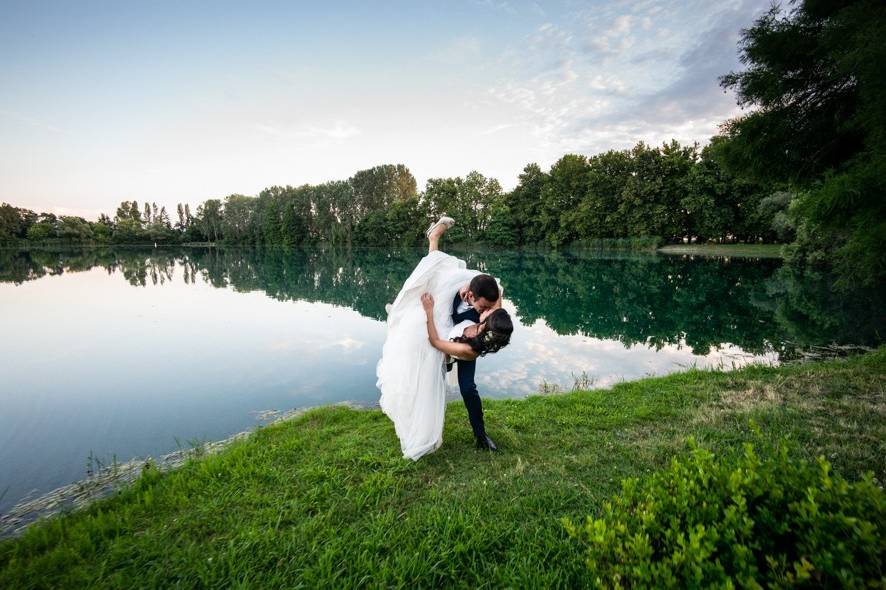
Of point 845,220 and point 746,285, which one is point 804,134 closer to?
point 845,220

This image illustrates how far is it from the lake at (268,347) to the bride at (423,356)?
1.29 metres

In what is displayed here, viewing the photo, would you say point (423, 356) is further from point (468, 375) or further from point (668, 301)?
point (668, 301)

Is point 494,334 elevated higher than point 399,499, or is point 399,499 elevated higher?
point 494,334

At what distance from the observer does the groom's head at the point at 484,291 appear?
452 centimetres

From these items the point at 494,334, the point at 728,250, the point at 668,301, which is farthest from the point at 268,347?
the point at 728,250

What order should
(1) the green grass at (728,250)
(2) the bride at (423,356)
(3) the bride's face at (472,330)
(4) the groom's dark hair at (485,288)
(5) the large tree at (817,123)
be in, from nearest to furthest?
(3) the bride's face at (472,330) → (4) the groom's dark hair at (485,288) → (2) the bride at (423,356) → (5) the large tree at (817,123) → (1) the green grass at (728,250)

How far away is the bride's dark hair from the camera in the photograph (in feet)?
13.5

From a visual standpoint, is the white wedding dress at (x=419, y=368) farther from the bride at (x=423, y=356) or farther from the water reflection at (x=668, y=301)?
the water reflection at (x=668, y=301)

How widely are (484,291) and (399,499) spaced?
2402 mm

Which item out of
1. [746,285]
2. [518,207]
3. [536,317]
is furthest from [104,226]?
[746,285]

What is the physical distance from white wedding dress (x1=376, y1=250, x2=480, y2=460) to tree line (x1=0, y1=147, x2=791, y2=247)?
41.1 m

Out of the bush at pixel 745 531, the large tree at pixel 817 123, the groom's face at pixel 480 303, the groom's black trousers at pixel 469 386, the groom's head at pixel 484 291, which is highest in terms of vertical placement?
the large tree at pixel 817 123

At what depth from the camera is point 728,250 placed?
48.0 metres

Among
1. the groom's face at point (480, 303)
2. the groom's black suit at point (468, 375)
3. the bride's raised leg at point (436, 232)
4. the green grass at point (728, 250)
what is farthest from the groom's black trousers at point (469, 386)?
the green grass at point (728, 250)
